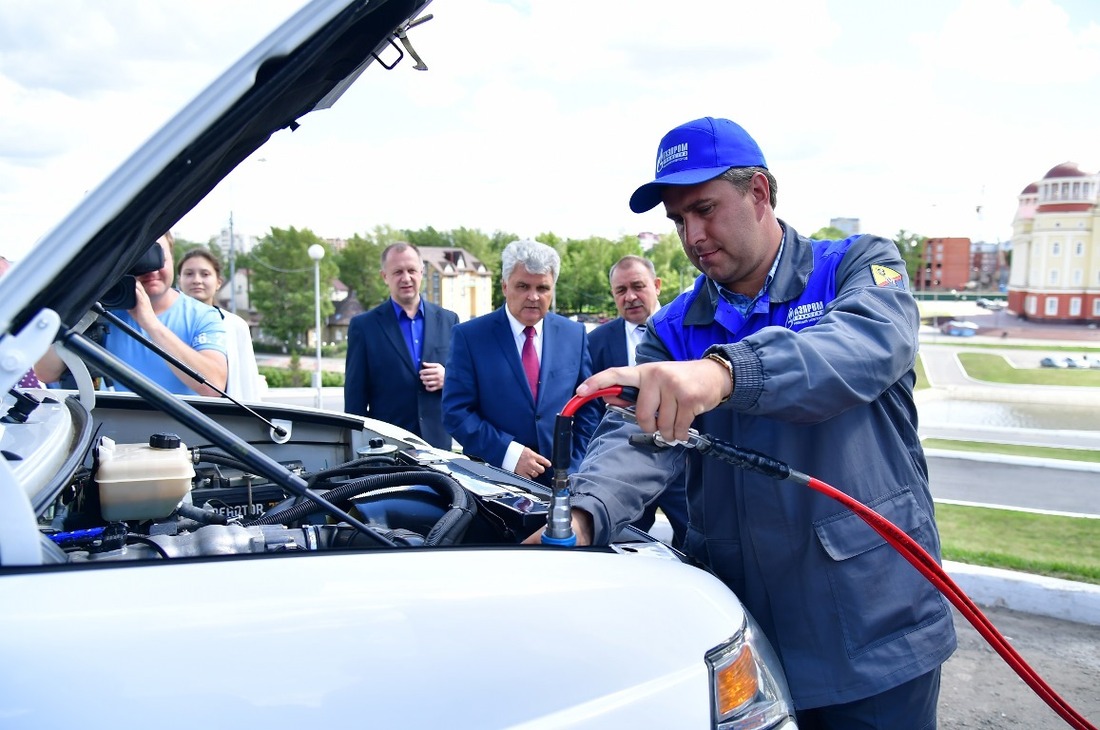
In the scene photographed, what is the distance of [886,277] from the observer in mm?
1904

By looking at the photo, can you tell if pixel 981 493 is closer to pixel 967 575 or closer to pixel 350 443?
pixel 967 575

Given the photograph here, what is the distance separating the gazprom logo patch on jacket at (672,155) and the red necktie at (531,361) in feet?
7.83

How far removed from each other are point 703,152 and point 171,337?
2.67 meters

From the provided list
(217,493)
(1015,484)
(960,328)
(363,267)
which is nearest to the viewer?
(217,493)

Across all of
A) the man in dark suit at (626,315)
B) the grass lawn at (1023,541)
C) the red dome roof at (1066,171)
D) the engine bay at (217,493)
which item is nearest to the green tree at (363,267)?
the red dome roof at (1066,171)

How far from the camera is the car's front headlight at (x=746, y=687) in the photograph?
136cm

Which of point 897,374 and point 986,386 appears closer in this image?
point 897,374

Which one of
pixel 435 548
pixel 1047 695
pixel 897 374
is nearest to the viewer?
pixel 435 548

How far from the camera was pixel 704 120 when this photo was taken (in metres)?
2.01

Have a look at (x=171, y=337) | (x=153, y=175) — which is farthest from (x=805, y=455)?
(x=171, y=337)

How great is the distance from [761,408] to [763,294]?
0.58 meters

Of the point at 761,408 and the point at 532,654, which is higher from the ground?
the point at 761,408

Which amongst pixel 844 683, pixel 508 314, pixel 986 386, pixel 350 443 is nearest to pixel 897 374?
pixel 844 683

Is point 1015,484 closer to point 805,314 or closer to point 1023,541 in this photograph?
point 1023,541
